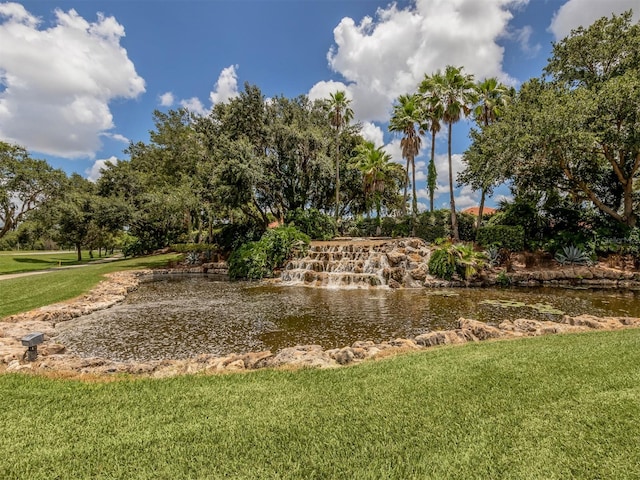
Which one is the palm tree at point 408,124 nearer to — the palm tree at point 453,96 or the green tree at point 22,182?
the palm tree at point 453,96

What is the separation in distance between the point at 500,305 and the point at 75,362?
37.5ft

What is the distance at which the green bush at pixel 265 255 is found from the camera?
60.7 feet

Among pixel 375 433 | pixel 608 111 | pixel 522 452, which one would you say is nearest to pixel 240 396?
pixel 375 433

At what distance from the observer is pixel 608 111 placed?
14.1m

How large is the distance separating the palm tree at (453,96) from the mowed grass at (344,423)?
19.8 metres

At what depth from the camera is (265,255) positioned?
19.0 meters

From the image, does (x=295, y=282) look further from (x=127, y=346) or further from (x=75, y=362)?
(x=75, y=362)

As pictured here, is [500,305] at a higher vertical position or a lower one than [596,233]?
lower

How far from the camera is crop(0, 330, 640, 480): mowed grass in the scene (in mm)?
2422

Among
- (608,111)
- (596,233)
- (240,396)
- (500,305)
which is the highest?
(608,111)

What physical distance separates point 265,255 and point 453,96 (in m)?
17.1

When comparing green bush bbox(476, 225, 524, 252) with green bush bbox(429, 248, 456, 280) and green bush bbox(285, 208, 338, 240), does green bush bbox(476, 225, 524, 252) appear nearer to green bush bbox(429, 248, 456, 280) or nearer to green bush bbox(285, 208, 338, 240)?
green bush bbox(429, 248, 456, 280)

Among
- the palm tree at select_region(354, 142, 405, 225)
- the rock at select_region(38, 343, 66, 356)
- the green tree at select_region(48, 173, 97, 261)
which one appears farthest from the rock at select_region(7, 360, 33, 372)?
the green tree at select_region(48, 173, 97, 261)

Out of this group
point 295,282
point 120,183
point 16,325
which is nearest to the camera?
point 16,325
